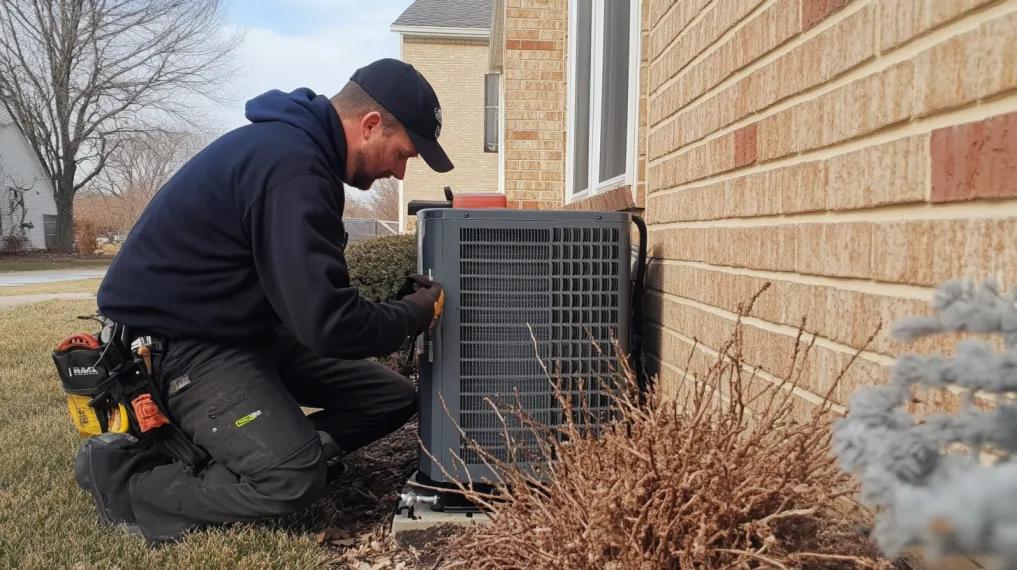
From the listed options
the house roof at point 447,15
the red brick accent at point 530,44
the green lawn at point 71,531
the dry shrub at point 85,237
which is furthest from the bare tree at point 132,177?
the green lawn at point 71,531

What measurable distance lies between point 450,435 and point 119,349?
1273 mm

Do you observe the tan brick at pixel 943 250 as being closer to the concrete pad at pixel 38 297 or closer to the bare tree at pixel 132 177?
the concrete pad at pixel 38 297

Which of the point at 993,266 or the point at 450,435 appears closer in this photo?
the point at 993,266

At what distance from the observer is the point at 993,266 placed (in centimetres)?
116

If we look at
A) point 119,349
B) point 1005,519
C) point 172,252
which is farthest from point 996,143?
point 119,349

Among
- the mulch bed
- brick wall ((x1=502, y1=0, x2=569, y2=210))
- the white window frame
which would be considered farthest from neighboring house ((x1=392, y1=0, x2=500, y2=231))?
the mulch bed

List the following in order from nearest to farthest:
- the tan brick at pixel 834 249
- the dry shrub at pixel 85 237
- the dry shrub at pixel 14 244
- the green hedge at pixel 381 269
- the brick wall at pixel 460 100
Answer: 1. the tan brick at pixel 834 249
2. the green hedge at pixel 381 269
3. the brick wall at pixel 460 100
4. the dry shrub at pixel 14 244
5. the dry shrub at pixel 85 237

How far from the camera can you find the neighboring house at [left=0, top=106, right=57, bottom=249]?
31031mm

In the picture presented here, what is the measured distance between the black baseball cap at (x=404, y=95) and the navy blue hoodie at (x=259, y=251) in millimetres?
187

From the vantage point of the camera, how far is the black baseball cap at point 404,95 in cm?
277

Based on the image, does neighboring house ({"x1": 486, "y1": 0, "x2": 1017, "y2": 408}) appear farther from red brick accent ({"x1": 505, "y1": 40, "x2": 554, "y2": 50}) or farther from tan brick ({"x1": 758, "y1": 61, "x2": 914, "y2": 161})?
red brick accent ({"x1": 505, "y1": 40, "x2": 554, "y2": 50})

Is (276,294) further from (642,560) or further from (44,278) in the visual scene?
(44,278)

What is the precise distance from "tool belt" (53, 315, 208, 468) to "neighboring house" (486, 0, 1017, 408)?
1919 mm

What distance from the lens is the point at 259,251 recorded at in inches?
98.4
